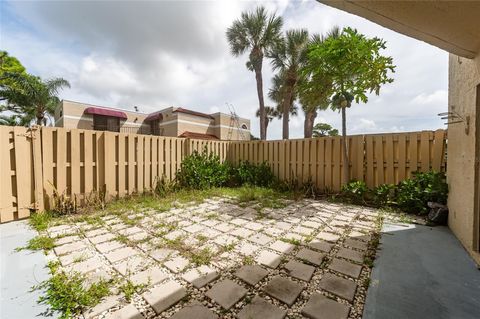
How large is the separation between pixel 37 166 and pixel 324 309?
4849 millimetres

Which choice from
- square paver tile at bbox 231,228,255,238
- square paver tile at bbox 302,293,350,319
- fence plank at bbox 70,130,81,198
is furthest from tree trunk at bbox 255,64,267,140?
square paver tile at bbox 302,293,350,319

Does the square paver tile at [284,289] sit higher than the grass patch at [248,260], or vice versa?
the square paver tile at [284,289]

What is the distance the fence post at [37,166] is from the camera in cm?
357

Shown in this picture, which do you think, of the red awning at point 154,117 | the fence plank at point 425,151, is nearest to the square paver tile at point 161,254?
the fence plank at point 425,151

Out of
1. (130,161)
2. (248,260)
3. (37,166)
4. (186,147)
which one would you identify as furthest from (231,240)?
(186,147)

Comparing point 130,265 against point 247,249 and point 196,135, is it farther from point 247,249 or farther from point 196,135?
point 196,135

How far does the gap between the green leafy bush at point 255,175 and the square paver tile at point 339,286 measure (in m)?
4.42

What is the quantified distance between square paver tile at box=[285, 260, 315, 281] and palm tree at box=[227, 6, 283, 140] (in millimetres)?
11911

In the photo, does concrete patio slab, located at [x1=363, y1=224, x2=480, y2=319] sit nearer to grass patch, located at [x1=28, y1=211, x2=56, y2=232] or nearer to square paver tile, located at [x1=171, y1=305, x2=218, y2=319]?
square paver tile, located at [x1=171, y1=305, x2=218, y2=319]

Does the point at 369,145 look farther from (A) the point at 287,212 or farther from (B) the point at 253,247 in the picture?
(B) the point at 253,247

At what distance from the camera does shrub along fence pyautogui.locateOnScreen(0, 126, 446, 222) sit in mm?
3441

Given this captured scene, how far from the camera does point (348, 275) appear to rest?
187 centimetres

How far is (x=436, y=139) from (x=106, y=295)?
5730mm

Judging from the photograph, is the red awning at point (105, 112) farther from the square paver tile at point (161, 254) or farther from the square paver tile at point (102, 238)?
the square paver tile at point (161, 254)
